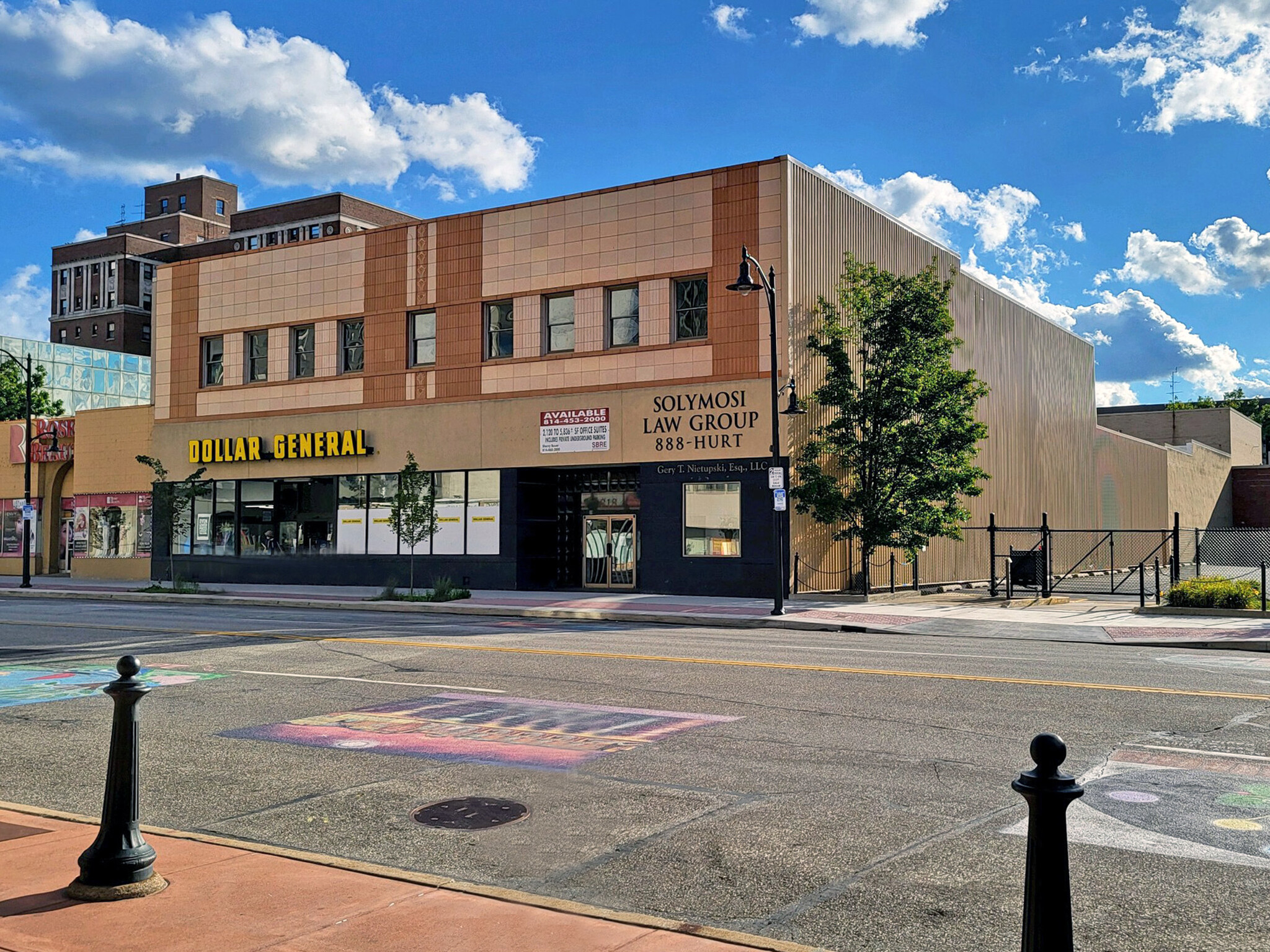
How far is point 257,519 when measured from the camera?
3891 cm

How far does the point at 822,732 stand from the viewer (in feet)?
32.0

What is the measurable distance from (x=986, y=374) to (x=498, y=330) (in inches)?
679

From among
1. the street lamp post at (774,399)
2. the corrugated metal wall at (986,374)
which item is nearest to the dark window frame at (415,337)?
the corrugated metal wall at (986,374)

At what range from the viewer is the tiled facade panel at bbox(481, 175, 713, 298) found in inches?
1208

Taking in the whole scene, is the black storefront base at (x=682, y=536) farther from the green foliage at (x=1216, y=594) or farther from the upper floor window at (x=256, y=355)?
Result: the upper floor window at (x=256, y=355)

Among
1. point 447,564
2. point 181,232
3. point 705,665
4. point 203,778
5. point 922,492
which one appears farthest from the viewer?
point 181,232

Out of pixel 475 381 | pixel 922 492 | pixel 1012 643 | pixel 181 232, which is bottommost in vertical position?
pixel 1012 643

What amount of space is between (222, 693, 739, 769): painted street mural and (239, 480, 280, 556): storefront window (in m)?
28.8

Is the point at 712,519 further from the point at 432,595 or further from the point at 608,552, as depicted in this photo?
the point at 432,595

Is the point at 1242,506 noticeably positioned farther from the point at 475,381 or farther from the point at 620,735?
the point at 620,735

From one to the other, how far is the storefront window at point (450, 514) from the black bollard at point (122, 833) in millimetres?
28597

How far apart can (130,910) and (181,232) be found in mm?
113805

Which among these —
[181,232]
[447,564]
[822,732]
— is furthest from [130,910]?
[181,232]

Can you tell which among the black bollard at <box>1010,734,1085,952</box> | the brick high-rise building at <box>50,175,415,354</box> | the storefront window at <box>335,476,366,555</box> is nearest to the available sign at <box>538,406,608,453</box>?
the storefront window at <box>335,476,366,555</box>
